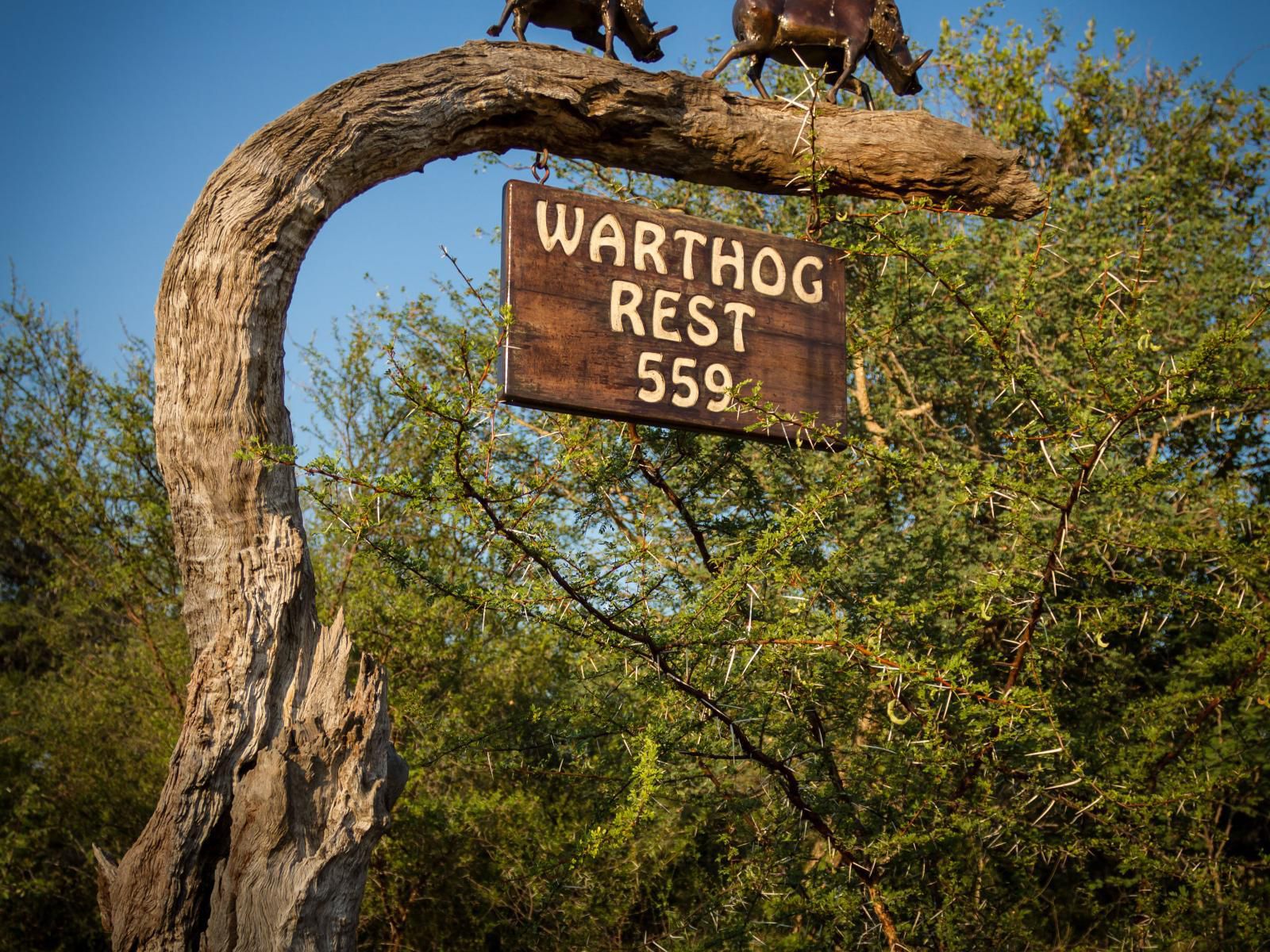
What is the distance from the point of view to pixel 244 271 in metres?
3.07

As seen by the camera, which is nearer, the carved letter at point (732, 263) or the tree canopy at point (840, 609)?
the carved letter at point (732, 263)

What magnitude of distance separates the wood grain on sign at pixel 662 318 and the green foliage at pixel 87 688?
5.46 meters

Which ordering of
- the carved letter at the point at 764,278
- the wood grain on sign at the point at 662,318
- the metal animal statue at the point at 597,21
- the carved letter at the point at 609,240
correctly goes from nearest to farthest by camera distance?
the wood grain on sign at the point at 662,318 → the carved letter at the point at 609,240 → the carved letter at the point at 764,278 → the metal animal statue at the point at 597,21

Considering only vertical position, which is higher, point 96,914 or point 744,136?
point 744,136

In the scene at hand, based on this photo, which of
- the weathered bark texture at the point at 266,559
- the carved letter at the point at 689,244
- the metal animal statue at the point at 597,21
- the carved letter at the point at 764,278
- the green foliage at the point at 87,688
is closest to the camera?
the weathered bark texture at the point at 266,559

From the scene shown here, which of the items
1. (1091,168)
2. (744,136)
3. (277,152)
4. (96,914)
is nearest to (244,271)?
(277,152)

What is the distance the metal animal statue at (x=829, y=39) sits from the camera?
4066 mm

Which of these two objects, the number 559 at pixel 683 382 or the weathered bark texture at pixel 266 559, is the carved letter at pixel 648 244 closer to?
the number 559 at pixel 683 382

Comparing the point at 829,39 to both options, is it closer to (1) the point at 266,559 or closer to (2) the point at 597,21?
(2) the point at 597,21

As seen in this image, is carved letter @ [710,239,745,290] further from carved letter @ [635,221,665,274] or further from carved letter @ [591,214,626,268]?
carved letter @ [591,214,626,268]

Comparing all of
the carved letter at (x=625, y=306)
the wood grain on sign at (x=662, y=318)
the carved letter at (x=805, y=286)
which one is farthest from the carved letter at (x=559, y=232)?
the carved letter at (x=805, y=286)

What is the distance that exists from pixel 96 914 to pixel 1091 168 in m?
9.75

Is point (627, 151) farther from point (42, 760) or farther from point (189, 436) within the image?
point (42, 760)

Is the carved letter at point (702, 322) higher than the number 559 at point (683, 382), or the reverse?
the carved letter at point (702, 322)
